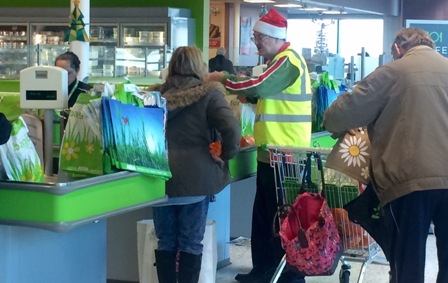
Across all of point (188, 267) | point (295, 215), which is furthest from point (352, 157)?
point (188, 267)

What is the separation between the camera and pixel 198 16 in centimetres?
1524

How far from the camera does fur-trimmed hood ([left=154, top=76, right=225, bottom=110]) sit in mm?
4516

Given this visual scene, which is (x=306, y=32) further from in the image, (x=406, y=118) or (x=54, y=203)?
(x=54, y=203)

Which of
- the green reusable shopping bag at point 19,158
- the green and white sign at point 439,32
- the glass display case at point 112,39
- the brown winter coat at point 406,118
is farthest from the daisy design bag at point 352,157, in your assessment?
the glass display case at point 112,39

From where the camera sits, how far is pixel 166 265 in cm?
466

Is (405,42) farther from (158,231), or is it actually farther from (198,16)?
(198,16)

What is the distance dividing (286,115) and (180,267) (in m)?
1.23

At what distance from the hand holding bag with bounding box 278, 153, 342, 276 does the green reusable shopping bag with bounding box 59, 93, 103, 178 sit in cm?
115

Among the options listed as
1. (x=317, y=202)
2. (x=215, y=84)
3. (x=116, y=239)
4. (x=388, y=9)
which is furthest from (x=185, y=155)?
(x=388, y=9)

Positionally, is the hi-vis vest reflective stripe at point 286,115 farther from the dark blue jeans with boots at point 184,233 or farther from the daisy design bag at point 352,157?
the daisy design bag at point 352,157

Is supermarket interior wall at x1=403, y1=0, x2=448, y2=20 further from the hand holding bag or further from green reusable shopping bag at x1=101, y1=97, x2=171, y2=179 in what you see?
green reusable shopping bag at x1=101, y1=97, x2=171, y2=179

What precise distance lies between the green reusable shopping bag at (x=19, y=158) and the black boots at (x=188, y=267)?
3.71 feet

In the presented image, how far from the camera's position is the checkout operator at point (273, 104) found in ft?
16.9

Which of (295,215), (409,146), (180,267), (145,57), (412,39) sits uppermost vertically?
(412,39)
